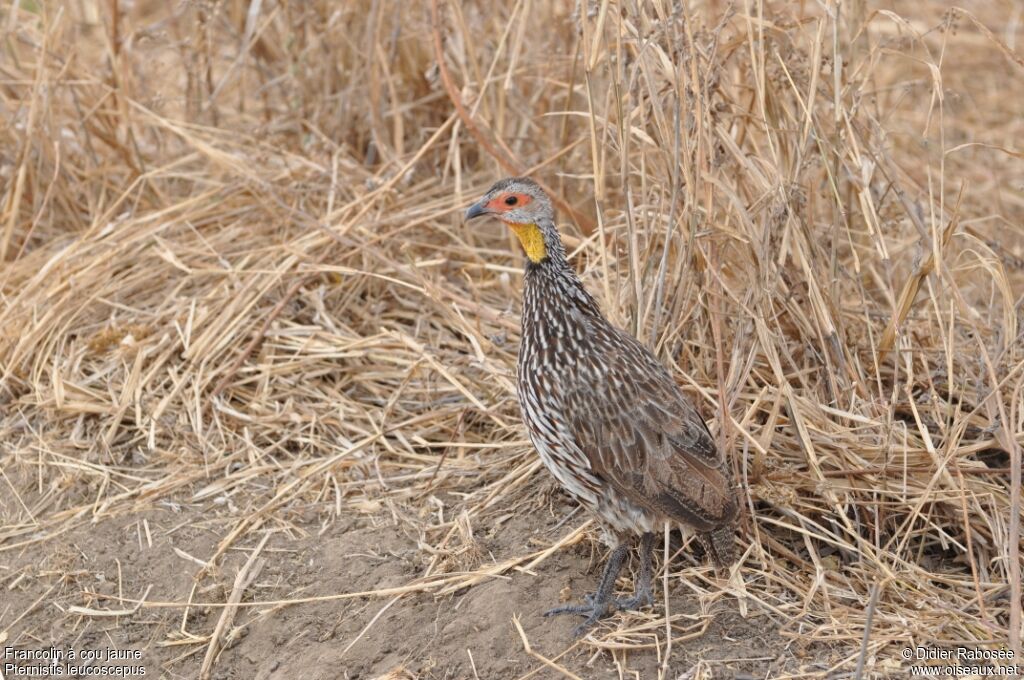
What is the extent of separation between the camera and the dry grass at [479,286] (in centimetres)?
360

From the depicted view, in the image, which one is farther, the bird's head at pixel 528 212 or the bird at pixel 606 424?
the bird's head at pixel 528 212

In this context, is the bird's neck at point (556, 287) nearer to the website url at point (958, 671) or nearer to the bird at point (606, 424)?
the bird at point (606, 424)

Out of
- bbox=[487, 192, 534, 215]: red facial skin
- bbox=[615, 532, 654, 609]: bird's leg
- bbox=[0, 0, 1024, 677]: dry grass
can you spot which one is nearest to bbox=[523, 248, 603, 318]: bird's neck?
bbox=[487, 192, 534, 215]: red facial skin

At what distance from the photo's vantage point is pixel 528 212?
12.1ft

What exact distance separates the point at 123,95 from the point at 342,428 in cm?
208

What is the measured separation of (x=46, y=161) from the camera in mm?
5371

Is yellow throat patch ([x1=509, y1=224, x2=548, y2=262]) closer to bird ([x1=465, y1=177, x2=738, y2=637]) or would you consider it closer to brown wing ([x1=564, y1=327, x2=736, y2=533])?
bird ([x1=465, y1=177, x2=738, y2=637])

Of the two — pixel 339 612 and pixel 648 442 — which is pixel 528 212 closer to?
pixel 648 442

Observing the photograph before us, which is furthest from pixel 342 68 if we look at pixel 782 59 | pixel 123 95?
pixel 782 59

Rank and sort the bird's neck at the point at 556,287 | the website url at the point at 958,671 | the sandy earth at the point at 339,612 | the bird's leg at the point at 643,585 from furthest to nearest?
1. the bird's neck at the point at 556,287
2. the bird's leg at the point at 643,585
3. the sandy earth at the point at 339,612
4. the website url at the point at 958,671

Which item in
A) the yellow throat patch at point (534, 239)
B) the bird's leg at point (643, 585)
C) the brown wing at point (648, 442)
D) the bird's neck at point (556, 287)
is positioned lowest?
the bird's leg at point (643, 585)

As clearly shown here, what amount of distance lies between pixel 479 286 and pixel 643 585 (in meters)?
1.77

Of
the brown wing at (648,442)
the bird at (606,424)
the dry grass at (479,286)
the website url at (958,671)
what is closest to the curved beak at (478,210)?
the bird at (606,424)

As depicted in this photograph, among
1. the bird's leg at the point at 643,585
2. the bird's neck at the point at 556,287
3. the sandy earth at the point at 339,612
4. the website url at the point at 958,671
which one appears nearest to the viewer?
the website url at the point at 958,671
